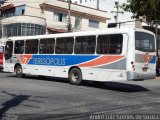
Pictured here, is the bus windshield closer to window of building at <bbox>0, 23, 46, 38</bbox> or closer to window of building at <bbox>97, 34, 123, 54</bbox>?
window of building at <bbox>97, 34, 123, 54</bbox>

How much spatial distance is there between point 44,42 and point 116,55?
5.92 metres

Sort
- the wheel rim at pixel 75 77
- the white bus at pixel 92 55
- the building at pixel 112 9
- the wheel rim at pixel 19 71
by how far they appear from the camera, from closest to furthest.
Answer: the white bus at pixel 92 55, the wheel rim at pixel 75 77, the wheel rim at pixel 19 71, the building at pixel 112 9

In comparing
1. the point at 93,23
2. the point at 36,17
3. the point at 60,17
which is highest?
the point at 60,17

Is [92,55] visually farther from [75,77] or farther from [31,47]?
[31,47]

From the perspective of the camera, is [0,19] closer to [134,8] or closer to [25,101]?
[134,8]

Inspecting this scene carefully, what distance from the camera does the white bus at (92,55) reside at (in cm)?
1593

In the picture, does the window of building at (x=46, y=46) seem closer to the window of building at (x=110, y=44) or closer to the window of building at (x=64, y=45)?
the window of building at (x=64, y=45)

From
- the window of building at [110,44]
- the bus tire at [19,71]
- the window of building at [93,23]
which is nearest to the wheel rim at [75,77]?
the window of building at [110,44]

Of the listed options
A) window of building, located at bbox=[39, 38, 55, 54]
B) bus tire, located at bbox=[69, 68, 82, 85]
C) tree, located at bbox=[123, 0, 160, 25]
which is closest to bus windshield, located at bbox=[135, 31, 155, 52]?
bus tire, located at bbox=[69, 68, 82, 85]

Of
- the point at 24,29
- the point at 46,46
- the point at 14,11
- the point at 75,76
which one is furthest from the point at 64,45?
the point at 14,11

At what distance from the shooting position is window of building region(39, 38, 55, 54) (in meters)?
20.3

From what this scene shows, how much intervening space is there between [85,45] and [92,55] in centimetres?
78

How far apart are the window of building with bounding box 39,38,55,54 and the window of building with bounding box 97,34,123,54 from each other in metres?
3.75

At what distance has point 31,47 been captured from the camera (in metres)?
21.9
